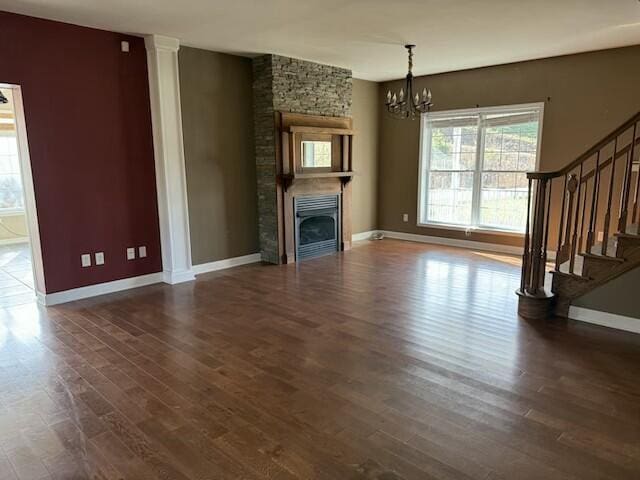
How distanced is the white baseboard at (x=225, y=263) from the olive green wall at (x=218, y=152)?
0.19 feet

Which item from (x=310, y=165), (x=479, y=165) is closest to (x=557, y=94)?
(x=479, y=165)

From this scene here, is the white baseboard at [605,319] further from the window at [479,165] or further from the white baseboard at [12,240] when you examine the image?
the white baseboard at [12,240]

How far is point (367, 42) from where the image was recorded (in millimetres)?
5000

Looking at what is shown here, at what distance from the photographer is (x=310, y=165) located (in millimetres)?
6336

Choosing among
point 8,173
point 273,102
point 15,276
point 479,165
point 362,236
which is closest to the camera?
point 15,276

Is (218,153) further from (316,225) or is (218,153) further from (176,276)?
(316,225)

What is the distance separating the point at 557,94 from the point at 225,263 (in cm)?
491

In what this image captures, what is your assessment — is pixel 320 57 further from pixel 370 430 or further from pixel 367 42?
pixel 370 430

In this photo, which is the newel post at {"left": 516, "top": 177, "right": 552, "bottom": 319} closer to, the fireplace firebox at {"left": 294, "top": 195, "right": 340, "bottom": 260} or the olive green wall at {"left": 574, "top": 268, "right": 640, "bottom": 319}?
the olive green wall at {"left": 574, "top": 268, "right": 640, "bottom": 319}

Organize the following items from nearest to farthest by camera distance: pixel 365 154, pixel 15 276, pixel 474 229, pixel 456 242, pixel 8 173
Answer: pixel 15 276 < pixel 474 229 < pixel 456 242 < pixel 8 173 < pixel 365 154

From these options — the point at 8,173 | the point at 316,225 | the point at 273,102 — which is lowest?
the point at 316,225

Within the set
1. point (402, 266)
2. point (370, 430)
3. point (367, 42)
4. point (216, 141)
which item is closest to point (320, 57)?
point (367, 42)

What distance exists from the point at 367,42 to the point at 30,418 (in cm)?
459

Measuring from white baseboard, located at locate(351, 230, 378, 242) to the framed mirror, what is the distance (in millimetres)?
1704
